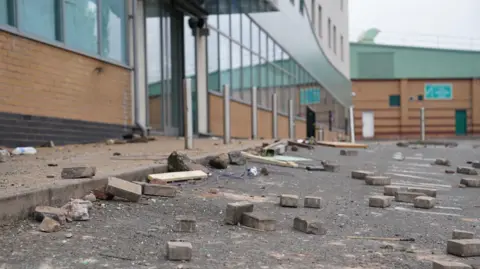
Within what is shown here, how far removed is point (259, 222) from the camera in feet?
11.2

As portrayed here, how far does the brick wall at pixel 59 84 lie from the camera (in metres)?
6.86

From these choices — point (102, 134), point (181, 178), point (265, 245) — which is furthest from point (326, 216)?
point (102, 134)

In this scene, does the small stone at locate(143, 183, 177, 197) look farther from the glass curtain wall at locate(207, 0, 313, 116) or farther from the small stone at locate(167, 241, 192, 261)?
the glass curtain wall at locate(207, 0, 313, 116)

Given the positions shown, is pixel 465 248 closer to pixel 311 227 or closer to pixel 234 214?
pixel 311 227

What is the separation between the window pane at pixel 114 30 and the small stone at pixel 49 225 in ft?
22.5

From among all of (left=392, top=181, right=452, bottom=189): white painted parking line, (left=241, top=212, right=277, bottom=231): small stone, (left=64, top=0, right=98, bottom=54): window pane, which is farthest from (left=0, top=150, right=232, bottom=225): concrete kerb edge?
(left=64, top=0, right=98, bottom=54): window pane

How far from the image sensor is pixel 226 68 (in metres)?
15.8

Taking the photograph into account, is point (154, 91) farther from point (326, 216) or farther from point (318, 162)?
point (326, 216)

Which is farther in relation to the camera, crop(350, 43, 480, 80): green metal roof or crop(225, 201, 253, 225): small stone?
crop(350, 43, 480, 80): green metal roof

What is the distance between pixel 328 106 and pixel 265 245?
2764 cm

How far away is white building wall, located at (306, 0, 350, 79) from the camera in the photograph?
27922mm

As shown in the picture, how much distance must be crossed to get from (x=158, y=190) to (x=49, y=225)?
1273 millimetres

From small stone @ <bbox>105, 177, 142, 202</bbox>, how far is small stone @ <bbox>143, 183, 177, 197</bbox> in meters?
0.18

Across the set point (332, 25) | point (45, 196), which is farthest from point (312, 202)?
point (332, 25)
